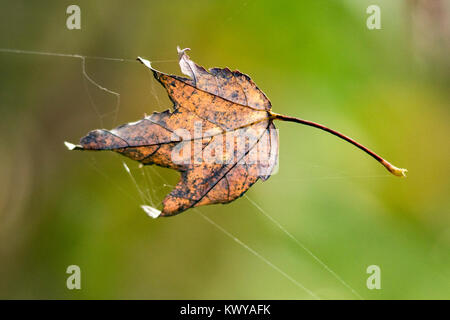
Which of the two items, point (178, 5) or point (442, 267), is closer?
point (442, 267)

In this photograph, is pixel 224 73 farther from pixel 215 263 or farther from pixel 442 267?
pixel 442 267

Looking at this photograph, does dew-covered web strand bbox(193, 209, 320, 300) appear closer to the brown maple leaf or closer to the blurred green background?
the blurred green background

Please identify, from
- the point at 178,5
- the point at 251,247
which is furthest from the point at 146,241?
the point at 178,5

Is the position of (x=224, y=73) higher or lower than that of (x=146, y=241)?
higher

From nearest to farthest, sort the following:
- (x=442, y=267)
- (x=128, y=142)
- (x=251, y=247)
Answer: (x=128, y=142) < (x=442, y=267) < (x=251, y=247)

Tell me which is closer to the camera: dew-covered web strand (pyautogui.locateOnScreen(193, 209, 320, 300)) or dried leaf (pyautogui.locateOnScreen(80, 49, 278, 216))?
dried leaf (pyautogui.locateOnScreen(80, 49, 278, 216))

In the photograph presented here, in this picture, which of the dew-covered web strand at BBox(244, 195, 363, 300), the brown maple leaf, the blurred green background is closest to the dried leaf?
the brown maple leaf

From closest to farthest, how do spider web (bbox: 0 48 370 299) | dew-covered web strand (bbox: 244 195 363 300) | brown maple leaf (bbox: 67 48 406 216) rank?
brown maple leaf (bbox: 67 48 406 216), dew-covered web strand (bbox: 244 195 363 300), spider web (bbox: 0 48 370 299)

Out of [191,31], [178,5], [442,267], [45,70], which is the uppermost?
[178,5]
